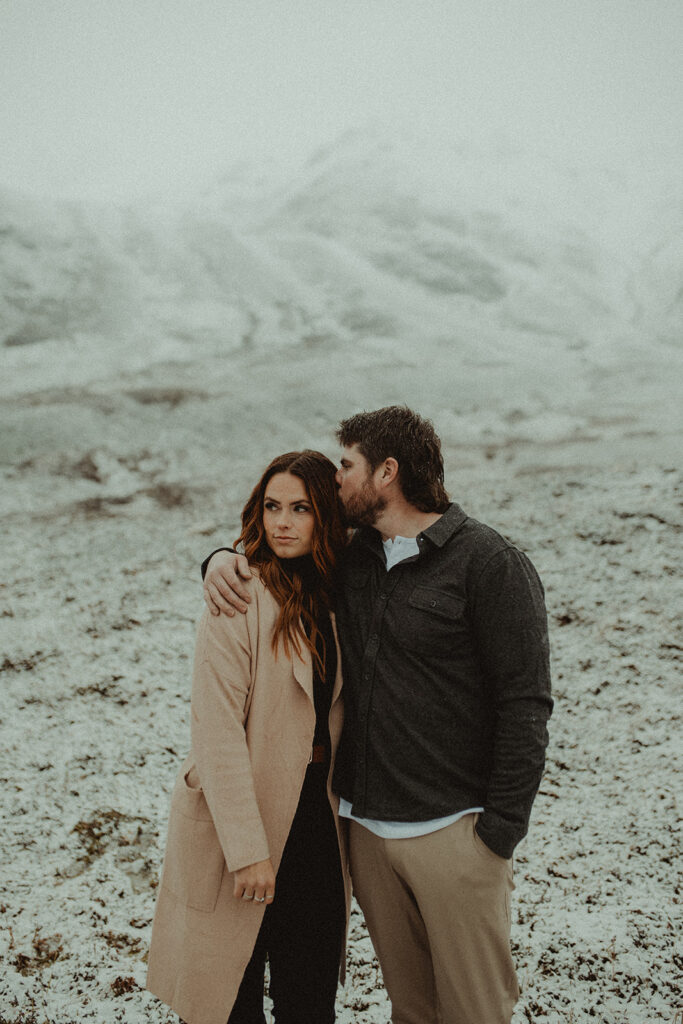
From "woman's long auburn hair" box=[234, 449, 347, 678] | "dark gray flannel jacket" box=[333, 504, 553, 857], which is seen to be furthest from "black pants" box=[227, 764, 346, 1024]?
"woman's long auburn hair" box=[234, 449, 347, 678]

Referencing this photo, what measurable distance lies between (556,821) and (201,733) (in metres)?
2.47

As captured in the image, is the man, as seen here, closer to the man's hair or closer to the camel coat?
the man's hair

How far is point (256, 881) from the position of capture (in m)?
1.72

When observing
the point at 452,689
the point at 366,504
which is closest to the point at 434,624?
the point at 452,689

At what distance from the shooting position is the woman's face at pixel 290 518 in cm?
193

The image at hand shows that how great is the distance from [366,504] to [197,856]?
1193 millimetres

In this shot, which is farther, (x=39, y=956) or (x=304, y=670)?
(x=39, y=956)

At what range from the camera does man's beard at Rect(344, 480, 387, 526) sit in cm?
201

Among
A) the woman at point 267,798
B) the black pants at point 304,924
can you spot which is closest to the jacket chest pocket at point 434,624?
the woman at point 267,798

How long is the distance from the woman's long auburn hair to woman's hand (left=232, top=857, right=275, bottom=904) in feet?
1.86

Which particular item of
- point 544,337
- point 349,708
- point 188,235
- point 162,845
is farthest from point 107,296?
point 349,708

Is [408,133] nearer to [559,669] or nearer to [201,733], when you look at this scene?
[559,669]

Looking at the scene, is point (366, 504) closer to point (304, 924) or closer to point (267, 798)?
point (267, 798)

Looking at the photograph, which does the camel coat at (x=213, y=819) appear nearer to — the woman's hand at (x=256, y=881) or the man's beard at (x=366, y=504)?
the woman's hand at (x=256, y=881)
